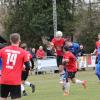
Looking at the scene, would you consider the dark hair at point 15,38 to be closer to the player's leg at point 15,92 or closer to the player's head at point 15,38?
the player's head at point 15,38

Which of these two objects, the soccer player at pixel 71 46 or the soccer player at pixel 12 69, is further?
the soccer player at pixel 71 46

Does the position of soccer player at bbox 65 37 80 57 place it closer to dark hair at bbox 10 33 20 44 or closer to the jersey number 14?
the jersey number 14

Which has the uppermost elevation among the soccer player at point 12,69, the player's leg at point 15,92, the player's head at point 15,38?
the player's head at point 15,38

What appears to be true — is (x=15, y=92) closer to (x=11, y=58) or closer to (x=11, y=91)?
(x=11, y=91)

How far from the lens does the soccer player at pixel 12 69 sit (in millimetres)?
11688

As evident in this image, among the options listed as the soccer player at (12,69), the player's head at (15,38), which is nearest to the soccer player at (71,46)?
the soccer player at (12,69)

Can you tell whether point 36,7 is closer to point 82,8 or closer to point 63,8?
point 63,8

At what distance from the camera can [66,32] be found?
51.8m

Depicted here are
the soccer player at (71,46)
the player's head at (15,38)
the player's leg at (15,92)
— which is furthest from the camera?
the soccer player at (71,46)

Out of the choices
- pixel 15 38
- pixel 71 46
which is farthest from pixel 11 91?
pixel 71 46

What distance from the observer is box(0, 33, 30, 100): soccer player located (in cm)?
1169

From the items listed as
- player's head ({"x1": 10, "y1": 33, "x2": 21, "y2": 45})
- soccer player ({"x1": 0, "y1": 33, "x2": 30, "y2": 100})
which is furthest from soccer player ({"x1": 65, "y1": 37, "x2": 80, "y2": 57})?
player's head ({"x1": 10, "y1": 33, "x2": 21, "y2": 45})

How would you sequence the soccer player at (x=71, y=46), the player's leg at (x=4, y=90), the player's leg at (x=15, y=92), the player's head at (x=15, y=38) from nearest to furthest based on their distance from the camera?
the player's head at (x=15, y=38) → the player's leg at (x=15, y=92) → the player's leg at (x=4, y=90) → the soccer player at (x=71, y=46)

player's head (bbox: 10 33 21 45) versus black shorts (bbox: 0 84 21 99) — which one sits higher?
player's head (bbox: 10 33 21 45)
